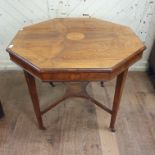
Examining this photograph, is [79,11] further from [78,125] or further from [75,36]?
[78,125]

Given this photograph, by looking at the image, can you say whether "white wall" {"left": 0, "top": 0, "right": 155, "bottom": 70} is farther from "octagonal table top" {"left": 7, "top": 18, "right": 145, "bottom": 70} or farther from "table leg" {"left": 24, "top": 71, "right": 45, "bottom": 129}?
"table leg" {"left": 24, "top": 71, "right": 45, "bottom": 129}

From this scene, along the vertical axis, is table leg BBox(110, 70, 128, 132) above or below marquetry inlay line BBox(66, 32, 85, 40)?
below

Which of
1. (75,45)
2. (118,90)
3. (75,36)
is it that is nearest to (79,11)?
(75,36)

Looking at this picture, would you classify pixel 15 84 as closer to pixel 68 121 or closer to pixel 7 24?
pixel 7 24

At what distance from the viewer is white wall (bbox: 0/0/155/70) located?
1638mm

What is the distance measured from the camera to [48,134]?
Result: 1367 mm

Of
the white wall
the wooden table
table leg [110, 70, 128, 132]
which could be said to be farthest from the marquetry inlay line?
the white wall

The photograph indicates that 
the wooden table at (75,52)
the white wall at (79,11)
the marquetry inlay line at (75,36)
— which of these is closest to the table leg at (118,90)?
the wooden table at (75,52)

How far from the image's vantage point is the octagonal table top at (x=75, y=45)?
95 cm

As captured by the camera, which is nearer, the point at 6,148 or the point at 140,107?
the point at 6,148

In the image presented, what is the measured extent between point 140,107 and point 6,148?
40.3 inches

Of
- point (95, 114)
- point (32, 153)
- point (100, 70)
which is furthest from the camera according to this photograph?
point (95, 114)

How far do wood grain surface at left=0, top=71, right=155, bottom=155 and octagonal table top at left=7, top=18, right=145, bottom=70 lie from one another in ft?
2.00

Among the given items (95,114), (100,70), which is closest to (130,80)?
(95,114)
